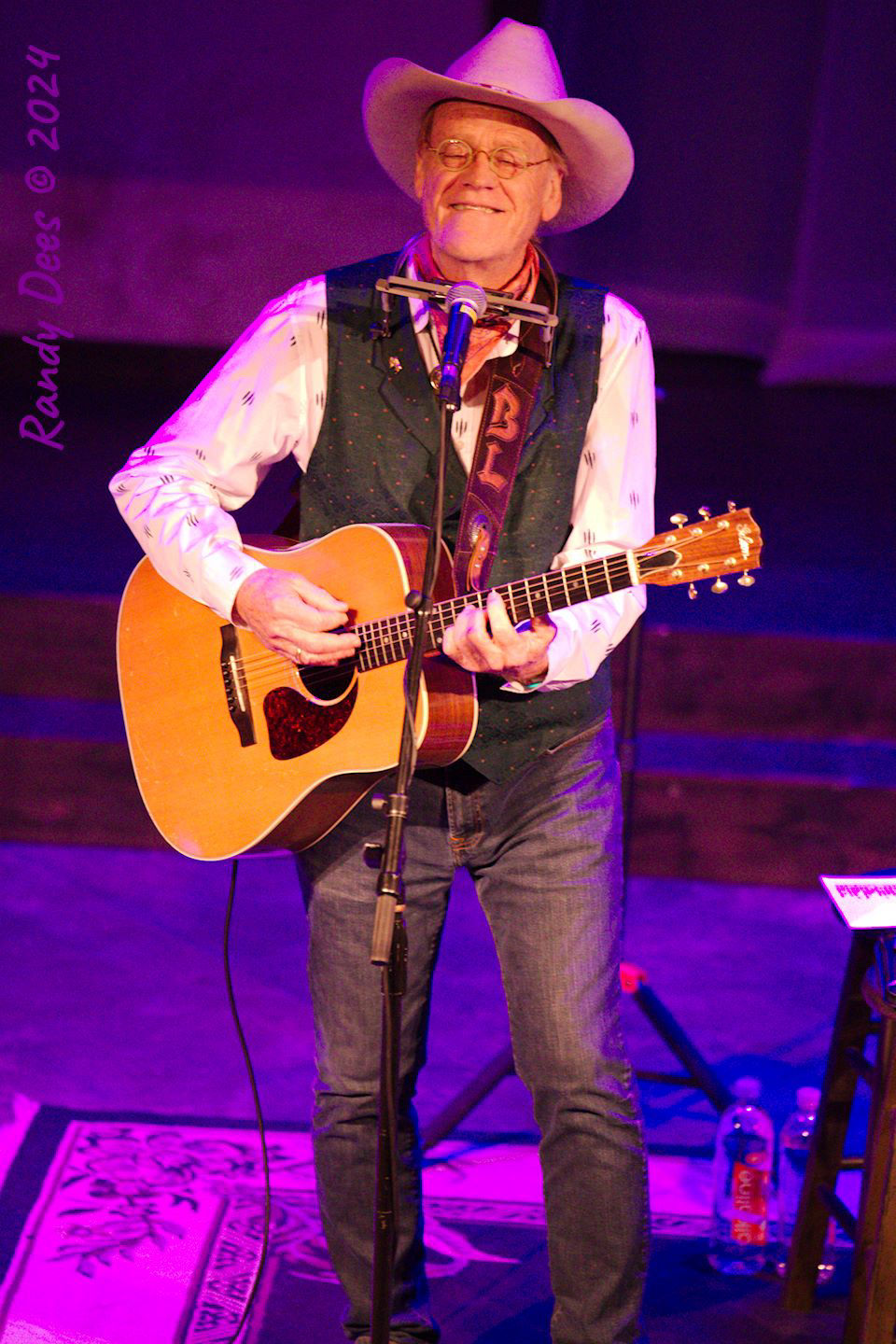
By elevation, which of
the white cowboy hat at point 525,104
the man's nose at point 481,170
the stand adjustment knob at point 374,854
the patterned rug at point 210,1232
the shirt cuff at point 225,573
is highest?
the white cowboy hat at point 525,104

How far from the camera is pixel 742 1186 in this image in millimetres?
3520

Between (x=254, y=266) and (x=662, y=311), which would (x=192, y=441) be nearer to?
(x=254, y=266)

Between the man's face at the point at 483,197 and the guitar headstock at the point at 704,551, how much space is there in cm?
66

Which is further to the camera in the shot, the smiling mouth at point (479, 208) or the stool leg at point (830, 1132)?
the stool leg at point (830, 1132)

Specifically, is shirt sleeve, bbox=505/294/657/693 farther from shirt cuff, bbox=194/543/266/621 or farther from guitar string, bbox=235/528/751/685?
shirt cuff, bbox=194/543/266/621

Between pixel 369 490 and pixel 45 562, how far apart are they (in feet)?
12.1

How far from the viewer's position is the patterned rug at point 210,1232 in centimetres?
320

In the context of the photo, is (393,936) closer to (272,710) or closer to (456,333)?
(456,333)

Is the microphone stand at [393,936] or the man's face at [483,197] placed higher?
the man's face at [483,197]

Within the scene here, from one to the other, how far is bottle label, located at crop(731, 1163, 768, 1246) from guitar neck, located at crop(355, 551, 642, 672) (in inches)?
59.5

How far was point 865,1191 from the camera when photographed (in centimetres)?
293

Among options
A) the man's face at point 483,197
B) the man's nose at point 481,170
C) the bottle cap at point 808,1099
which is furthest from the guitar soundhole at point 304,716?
the bottle cap at point 808,1099

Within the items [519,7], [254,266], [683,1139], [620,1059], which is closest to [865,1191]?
[620,1059]

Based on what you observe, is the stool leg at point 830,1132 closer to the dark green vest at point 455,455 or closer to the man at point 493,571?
the man at point 493,571
